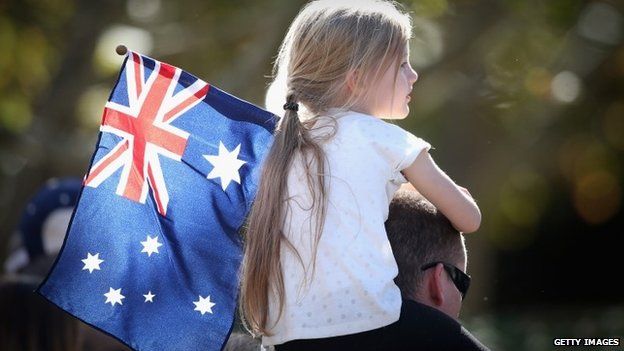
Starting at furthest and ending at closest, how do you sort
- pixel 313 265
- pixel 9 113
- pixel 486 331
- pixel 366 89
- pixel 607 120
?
pixel 9 113, pixel 607 120, pixel 486 331, pixel 366 89, pixel 313 265

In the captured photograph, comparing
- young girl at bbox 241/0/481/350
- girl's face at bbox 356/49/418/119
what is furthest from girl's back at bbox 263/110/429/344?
girl's face at bbox 356/49/418/119

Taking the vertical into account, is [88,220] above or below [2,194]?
below

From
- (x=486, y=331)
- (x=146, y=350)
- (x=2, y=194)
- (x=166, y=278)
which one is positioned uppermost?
(x=2, y=194)

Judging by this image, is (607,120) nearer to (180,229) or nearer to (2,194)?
(2,194)

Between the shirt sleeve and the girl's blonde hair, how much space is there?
0.13m

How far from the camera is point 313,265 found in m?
2.56

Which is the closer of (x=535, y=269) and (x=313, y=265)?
(x=313, y=265)

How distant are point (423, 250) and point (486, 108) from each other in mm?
5494

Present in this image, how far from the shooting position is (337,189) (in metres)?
2.59

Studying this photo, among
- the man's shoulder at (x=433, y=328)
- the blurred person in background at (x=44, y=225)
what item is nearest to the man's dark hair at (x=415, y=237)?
the man's shoulder at (x=433, y=328)

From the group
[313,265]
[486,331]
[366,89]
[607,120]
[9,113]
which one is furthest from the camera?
[9,113]

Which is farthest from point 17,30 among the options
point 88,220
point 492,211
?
point 88,220

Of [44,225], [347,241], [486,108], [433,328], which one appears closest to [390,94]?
[347,241]

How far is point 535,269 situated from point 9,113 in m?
4.82
